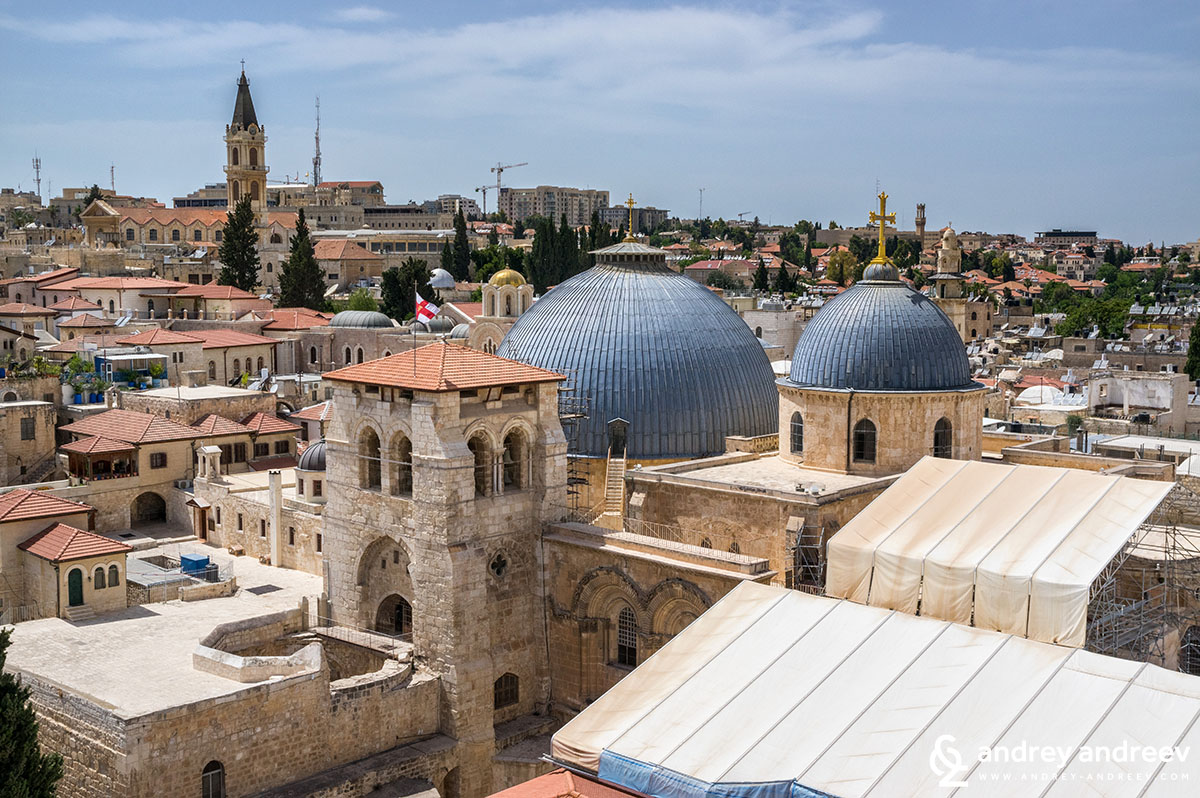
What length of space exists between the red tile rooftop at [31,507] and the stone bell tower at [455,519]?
8124 mm

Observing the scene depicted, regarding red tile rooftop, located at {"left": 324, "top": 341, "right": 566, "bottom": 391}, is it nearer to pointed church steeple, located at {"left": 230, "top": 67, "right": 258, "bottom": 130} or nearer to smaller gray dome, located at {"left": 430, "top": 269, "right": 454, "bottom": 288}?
smaller gray dome, located at {"left": 430, "top": 269, "right": 454, "bottom": 288}

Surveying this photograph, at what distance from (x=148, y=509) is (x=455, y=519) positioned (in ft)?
62.4

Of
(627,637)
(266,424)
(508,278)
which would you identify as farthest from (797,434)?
(508,278)

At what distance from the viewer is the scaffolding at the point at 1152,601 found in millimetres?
20859

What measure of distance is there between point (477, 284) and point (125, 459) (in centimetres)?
5267

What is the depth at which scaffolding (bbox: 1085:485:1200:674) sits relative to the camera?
20.9 metres

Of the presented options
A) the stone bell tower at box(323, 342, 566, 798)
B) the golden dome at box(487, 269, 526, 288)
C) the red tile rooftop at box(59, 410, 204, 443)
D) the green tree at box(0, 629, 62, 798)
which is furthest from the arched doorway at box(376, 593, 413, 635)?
the golden dome at box(487, 269, 526, 288)

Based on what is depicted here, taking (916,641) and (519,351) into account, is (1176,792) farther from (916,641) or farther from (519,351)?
(519,351)

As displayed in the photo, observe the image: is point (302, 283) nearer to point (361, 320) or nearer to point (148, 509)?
point (361, 320)

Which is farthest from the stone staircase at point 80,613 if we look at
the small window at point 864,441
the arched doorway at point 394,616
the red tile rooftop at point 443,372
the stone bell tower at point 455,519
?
the small window at point 864,441

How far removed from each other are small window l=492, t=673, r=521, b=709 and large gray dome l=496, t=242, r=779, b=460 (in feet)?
20.4

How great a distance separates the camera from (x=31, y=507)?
2998 centimetres

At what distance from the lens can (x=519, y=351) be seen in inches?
1249

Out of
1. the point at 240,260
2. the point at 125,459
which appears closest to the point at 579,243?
the point at 240,260
